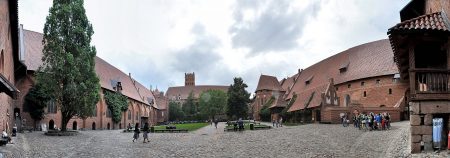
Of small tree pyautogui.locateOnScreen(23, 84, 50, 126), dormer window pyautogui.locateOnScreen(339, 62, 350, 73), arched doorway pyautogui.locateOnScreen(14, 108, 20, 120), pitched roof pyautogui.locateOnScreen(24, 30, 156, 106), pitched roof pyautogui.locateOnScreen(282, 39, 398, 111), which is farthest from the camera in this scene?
dormer window pyautogui.locateOnScreen(339, 62, 350, 73)

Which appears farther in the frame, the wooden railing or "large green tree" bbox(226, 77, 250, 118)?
"large green tree" bbox(226, 77, 250, 118)

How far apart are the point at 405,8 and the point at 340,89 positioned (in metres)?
49.8

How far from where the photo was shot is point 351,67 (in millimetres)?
70188

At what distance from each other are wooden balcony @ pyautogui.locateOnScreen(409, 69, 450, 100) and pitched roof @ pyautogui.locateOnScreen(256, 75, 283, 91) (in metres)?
89.4

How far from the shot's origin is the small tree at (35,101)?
1914 inches

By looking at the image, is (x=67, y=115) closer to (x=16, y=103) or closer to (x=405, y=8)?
(x=16, y=103)

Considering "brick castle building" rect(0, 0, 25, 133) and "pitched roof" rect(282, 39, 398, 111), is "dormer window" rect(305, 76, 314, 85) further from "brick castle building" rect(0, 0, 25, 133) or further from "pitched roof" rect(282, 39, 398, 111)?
"brick castle building" rect(0, 0, 25, 133)

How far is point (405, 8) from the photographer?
71.6 feet

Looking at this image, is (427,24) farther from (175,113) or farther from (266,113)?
(175,113)

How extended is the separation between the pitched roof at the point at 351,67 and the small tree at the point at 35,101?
1415 inches

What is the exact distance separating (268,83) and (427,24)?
90968 millimetres

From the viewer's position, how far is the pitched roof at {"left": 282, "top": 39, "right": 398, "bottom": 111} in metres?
63.9

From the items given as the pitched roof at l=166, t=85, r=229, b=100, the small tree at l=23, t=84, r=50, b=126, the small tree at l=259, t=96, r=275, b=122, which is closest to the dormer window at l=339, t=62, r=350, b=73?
the small tree at l=259, t=96, r=275, b=122

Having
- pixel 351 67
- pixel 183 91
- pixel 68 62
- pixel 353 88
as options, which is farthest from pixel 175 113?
pixel 68 62
